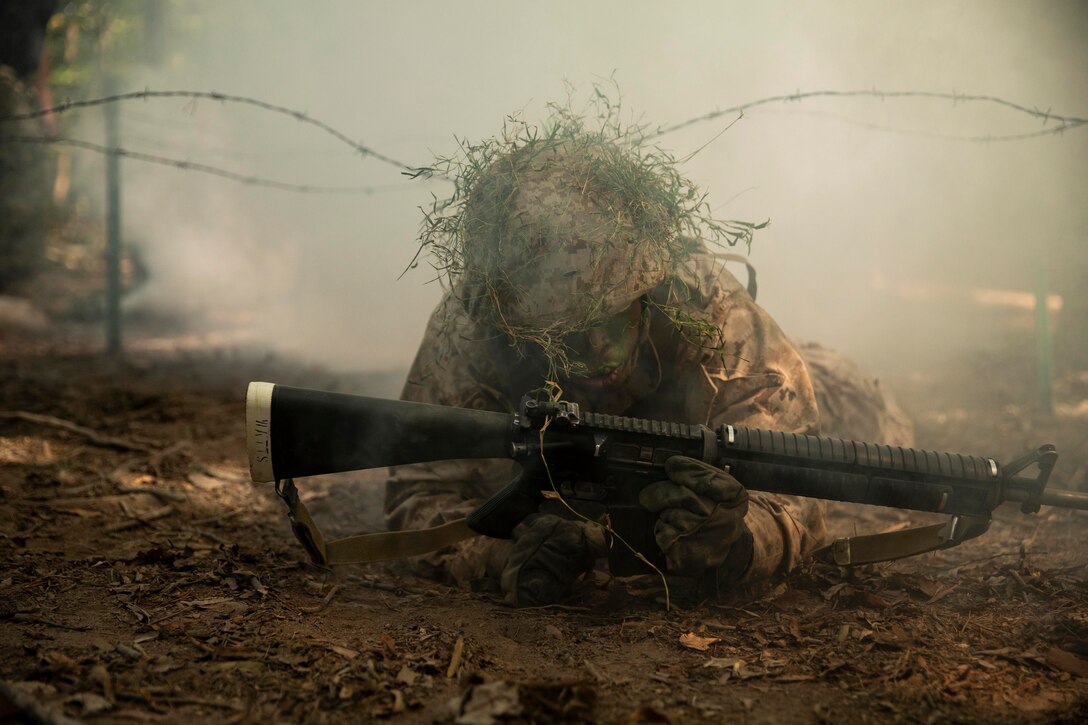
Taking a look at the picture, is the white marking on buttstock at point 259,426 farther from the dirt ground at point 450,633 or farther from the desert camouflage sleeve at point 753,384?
the desert camouflage sleeve at point 753,384

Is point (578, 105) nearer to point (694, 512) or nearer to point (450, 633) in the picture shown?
point (694, 512)

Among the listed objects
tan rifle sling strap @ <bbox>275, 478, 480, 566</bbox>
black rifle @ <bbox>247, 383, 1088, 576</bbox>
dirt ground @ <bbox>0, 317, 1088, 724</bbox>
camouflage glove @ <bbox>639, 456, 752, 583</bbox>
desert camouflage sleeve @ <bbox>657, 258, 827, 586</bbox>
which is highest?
desert camouflage sleeve @ <bbox>657, 258, 827, 586</bbox>

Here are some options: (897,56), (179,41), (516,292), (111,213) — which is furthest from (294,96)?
(516,292)

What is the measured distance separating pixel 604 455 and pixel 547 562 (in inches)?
19.5

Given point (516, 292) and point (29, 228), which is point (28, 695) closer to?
point (516, 292)

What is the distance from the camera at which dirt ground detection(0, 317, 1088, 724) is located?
7.42ft

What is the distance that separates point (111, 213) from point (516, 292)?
6377 millimetres

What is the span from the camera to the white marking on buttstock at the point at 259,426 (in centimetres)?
284

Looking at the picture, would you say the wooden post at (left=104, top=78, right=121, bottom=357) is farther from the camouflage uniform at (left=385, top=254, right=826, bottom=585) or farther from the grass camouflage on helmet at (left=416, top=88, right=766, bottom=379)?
the grass camouflage on helmet at (left=416, top=88, right=766, bottom=379)

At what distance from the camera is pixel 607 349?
3070 mm

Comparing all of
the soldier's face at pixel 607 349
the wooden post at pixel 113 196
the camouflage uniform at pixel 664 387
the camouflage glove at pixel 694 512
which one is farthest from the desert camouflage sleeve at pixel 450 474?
the wooden post at pixel 113 196

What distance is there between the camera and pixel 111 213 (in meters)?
Result: 7.96

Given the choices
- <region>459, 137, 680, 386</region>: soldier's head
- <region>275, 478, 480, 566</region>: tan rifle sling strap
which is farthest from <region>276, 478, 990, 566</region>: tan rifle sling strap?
<region>459, 137, 680, 386</region>: soldier's head

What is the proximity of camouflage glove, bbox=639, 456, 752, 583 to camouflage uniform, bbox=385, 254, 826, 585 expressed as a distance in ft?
1.25
